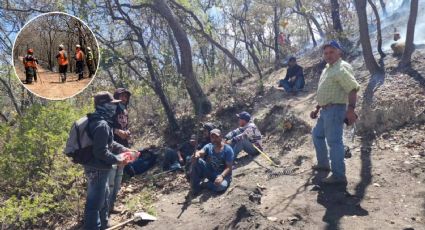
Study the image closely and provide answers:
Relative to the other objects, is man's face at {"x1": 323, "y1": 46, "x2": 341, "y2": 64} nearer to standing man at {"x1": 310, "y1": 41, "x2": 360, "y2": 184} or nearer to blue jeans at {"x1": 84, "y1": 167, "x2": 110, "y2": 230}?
standing man at {"x1": 310, "y1": 41, "x2": 360, "y2": 184}

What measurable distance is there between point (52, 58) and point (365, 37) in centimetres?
655

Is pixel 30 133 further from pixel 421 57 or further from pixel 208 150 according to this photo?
pixel 421 57

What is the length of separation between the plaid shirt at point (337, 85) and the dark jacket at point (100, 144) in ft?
8.09

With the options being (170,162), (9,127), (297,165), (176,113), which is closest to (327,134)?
(297,165)

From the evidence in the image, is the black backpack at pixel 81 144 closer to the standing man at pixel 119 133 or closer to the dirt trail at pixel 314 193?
the standing man at pixel 119 133

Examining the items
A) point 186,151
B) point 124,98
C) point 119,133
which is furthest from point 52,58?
A: point 186,151

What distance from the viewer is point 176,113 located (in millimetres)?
11391

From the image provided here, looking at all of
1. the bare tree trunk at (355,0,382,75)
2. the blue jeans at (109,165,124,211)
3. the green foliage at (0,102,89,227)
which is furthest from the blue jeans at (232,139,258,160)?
the bare tree trunk at (355,0,382,75)

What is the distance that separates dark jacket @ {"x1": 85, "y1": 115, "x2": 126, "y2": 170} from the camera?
413 cm

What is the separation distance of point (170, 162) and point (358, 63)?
221 inches

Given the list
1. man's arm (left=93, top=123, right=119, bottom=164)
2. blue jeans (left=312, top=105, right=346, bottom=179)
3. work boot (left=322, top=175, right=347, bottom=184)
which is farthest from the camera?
work boot (left=322, top=175, right=347, bottom=184)

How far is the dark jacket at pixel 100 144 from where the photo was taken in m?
4.13

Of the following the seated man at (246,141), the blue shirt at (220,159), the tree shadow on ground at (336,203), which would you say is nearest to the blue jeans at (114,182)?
the blue shirt at (220,159)

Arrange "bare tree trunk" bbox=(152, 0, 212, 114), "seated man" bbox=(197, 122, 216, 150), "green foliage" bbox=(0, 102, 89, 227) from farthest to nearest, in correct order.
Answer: "bare tree trunk" bbox=(152, 0, 212, 114), "seated man" bbox=(197, 122, 216, 150), "green foliage" bbox=(0, 102, 89, 227)
